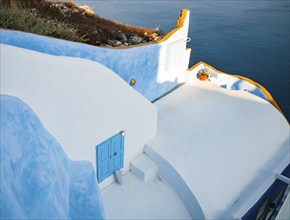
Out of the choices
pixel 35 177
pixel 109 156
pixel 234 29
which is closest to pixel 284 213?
pixel 109 156

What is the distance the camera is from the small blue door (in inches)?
332

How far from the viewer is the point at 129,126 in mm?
9078

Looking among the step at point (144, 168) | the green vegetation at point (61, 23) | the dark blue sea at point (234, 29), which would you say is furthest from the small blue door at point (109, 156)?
the dark blue sea at point (234, 29)

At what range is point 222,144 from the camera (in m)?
10.2

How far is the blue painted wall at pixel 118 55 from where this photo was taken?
680 cm

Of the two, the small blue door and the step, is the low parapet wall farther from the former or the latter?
the step

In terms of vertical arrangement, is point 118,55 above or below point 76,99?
above

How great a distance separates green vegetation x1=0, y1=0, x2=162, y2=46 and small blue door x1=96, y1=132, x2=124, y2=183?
3.28 m

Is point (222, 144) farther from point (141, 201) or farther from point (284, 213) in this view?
point (141, 201)

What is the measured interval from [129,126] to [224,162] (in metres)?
3.14

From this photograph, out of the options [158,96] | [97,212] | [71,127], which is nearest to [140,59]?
[158,96]

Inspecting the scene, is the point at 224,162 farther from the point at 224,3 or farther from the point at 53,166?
the point at 224,3

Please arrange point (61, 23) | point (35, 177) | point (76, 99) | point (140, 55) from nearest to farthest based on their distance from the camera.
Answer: point (35, 177) < point (76, 99) < point (140, 55) < point (61, 23)

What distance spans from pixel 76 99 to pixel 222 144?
5.25m
